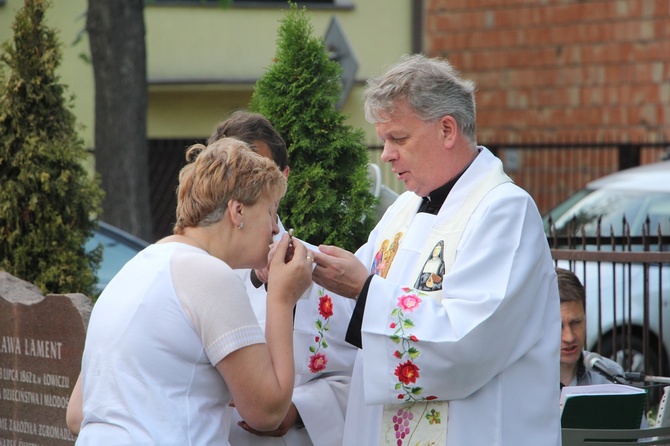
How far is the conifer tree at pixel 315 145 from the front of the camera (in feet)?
14.4

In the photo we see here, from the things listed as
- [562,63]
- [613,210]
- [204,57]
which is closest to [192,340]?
[613,210]

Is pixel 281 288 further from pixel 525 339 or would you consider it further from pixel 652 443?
pixel 652 443

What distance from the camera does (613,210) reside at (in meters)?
8.27

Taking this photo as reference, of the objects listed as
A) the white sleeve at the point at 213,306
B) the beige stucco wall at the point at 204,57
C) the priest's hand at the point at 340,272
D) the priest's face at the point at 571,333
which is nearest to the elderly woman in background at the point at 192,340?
the white sleeve at the point at 213,306

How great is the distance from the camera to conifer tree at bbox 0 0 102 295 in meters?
5.76

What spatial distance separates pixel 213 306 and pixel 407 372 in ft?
2.10

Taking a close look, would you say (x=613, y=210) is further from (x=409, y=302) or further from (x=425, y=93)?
(x=409, y=302)

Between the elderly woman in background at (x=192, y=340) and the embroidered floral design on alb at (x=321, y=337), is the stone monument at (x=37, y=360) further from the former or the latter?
the elderly woman in background at (x=192, y=340)

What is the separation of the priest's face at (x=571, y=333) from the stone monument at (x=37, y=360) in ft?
6.37

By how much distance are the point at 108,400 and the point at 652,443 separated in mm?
2014

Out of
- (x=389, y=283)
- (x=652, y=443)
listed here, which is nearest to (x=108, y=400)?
(x=389, y=283)

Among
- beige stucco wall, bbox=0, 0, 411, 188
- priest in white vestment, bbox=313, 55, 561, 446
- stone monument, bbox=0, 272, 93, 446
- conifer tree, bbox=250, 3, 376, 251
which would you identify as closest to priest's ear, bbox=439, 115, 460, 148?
priest in white vestment, bbox=313, 55, 561, 446

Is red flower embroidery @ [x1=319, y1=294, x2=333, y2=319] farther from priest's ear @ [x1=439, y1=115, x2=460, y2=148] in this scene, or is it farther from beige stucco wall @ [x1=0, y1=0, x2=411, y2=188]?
beige stucco wall @ [x1=0, y1=0, x2=411, y2=188]

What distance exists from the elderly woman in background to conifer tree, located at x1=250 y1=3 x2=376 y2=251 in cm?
134
